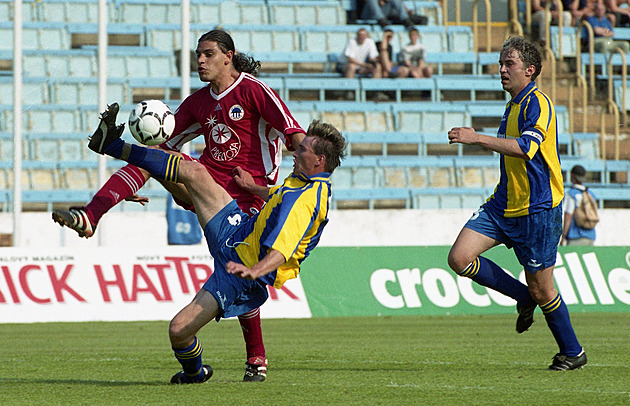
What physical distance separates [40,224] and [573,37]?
12.1 metres

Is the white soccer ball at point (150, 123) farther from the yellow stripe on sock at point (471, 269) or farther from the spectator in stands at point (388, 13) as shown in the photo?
the spectator in stands at point (388, 13)

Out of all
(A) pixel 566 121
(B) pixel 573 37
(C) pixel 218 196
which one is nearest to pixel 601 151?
(A) pixel 566 121

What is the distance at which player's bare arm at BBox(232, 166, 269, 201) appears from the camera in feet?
20.9

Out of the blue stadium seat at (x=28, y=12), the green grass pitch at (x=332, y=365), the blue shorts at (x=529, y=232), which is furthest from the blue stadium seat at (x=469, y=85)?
the blue shorts at (x=529, y=232)

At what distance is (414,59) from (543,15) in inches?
134

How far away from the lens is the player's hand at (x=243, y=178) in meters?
6.47

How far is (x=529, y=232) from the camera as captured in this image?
22.8 feet

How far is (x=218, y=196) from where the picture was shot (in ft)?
20.3

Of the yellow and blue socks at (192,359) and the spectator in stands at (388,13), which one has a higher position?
the spectator in stands at (388,13)

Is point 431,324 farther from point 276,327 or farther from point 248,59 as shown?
point 248,59

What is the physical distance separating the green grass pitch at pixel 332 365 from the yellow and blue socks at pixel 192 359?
0.10m

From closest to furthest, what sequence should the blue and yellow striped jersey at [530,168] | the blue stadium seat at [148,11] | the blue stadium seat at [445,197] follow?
the blue and yellow striped jersey at [530,168]
the blue stadium seat at [445,197]
the blue stadium seat at [148,11]

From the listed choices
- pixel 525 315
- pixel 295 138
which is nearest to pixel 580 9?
pixel 525 315

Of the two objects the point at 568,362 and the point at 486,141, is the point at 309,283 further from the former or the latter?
the point at 486,141
